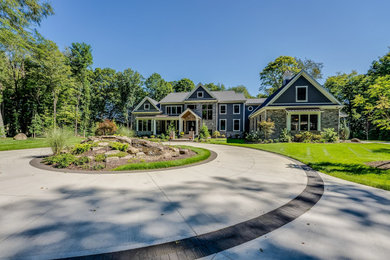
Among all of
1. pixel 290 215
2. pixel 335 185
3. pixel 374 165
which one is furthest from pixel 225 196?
pixel 374 165

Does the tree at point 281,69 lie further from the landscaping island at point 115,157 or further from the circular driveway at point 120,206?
the circular driveway at point 120,206

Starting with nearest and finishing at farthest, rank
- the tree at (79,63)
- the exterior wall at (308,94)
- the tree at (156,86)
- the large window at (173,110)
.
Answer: the exterior wall at (308,94) < the large window at (173,110) < the tree at (79,63) < the tree at (156,86)

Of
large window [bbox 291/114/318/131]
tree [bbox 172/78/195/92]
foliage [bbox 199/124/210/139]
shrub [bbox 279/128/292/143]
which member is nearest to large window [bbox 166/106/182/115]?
foliage [bbox 199/124/210/139]

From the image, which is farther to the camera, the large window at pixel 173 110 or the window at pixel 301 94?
the large window at pixel 173 110

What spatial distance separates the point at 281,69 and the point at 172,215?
35617 mm

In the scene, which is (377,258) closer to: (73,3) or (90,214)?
(90,214)

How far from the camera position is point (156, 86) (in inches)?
1532

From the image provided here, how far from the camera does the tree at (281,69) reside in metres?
30.7

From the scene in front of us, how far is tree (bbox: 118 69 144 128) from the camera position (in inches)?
1310

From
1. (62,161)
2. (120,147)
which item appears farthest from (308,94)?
(62,161)

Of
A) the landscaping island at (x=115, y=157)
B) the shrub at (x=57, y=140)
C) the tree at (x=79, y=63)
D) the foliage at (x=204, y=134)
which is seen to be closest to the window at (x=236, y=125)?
the foliage at (x=204, y=134)

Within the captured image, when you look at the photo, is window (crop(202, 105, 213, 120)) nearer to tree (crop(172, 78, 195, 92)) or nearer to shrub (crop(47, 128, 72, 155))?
shrub (crop(47, 128, 72, 155))

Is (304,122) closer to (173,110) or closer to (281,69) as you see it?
(173,110)

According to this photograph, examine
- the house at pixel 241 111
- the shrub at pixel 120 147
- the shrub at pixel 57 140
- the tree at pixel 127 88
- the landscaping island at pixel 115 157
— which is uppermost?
the tree at pixel 127 88
